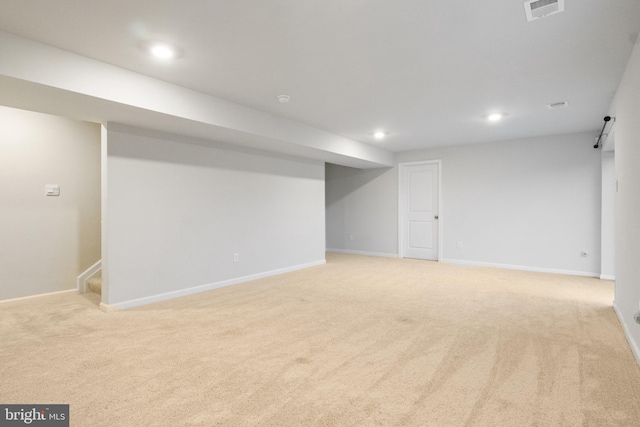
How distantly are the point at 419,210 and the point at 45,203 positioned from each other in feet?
21.2

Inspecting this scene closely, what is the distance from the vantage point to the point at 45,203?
4.38m

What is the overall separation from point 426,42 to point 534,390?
2486 mm

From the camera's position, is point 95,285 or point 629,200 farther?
point 95,285

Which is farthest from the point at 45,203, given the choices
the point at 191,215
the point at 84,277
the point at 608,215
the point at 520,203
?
the point at 608,215

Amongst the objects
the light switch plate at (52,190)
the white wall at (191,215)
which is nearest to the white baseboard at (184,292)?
the white wall at (191,215)

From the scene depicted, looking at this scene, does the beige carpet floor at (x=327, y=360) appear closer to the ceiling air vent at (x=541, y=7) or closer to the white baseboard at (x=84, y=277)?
the white baseboard at (x=84, y=277)

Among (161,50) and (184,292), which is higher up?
(161,50)

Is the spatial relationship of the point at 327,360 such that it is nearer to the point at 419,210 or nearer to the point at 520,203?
the point at 520,203

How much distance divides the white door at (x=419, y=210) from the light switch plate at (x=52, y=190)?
6089 mm

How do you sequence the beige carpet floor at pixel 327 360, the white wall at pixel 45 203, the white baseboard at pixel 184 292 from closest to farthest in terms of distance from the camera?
the beige carpet floor at pixel 327 360, the white baseboard at pixel 184 292, the white wall at pixel 45 203

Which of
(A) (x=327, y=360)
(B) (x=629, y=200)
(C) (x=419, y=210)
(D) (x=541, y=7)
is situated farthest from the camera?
(C) (x=419, y=210)

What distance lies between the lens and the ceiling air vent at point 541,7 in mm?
2113

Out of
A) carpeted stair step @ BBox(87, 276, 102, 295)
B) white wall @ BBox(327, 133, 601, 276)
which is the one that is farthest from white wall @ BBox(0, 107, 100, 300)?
white wall @ BBox(327, 133, 601, 276)

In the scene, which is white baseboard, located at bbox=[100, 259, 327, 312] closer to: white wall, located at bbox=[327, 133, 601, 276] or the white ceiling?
the white ceiling
